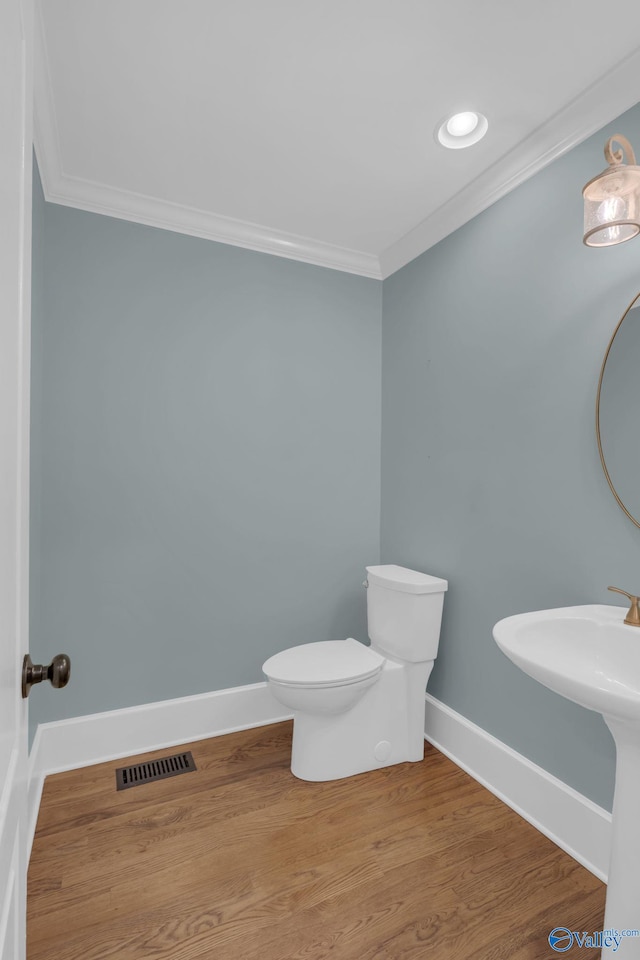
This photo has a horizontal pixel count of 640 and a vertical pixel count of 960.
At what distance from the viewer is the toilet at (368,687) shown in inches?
77.1

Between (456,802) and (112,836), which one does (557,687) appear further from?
(112,836)

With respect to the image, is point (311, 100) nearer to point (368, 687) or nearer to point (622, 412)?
point (622, 412)

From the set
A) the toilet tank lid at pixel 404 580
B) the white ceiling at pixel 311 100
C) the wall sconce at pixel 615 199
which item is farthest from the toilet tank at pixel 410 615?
the white ceiling at pixel 311 100

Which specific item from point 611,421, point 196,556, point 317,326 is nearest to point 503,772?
point 611,421

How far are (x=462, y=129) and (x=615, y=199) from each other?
2.31 feet

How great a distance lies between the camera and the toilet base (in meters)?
2.03

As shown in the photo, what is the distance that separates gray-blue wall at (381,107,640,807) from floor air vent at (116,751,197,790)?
1.13 metres

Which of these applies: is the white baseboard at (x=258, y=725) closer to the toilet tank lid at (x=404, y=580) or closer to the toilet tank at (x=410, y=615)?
the toilet tank at (x=410, y=615)

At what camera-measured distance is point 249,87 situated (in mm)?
1629

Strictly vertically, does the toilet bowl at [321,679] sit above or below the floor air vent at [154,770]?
above

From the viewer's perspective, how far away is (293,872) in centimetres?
159

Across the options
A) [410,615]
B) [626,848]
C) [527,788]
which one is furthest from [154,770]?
[626,848]

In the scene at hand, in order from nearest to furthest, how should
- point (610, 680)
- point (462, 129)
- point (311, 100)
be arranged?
point (610, 680) → point (311, 100) → point (462, 129)

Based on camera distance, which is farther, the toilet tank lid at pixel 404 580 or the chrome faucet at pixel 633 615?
the toilet tank lid at pixel 404 580
